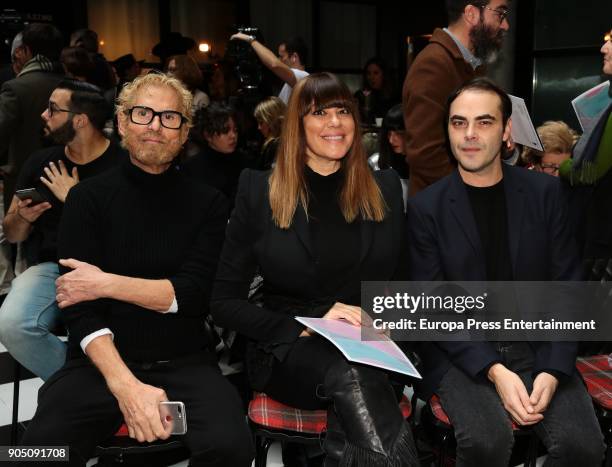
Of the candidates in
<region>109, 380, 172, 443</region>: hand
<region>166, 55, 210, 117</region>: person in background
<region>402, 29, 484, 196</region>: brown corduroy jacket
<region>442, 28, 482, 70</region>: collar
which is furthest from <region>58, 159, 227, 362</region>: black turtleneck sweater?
<region>166, 55, 210, 117</region>: person in background

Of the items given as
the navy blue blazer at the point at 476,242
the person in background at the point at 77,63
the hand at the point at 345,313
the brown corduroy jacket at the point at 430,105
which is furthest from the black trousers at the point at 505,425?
the person in background at the point at 77,63

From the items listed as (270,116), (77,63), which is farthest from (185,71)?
(77,63)

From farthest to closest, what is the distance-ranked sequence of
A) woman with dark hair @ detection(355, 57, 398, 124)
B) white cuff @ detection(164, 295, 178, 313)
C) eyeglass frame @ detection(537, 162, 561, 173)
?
1. woman with dark hair @ detection(355, 57, 398, 124)
2. eyeglass frame @ detection(537, 162, 561, 173)
3. white cuff @ detection(164, 295, 178, 313)

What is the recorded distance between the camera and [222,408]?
2020 millimetres

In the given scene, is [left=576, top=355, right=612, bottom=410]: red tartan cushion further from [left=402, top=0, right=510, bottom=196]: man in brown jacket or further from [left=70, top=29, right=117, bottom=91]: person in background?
[left=70, top=29, right=117, bottom=91]: person in background

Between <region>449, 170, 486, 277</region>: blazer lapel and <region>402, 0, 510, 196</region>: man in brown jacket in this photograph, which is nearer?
<region>449, 170, 486, 277</region>: blazer lapel

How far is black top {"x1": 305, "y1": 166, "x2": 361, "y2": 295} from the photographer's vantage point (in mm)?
2193

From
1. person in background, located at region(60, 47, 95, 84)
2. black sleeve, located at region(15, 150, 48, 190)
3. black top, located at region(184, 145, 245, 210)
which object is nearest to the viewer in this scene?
black sleeve, located at region(15, 150, 48, 190)

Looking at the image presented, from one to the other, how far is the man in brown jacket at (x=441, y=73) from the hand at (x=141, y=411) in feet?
4.69

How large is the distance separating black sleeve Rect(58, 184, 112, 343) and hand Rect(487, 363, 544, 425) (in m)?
1.21

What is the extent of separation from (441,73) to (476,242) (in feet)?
2.93

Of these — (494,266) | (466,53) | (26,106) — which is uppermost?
(466,53)

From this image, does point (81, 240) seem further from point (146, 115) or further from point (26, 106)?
point (26, 106)

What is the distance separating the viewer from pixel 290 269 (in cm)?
218
